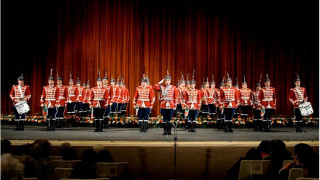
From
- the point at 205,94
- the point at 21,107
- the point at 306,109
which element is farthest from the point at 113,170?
the point at 205,94

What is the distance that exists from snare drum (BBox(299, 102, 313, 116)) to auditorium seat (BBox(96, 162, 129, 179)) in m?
7.47

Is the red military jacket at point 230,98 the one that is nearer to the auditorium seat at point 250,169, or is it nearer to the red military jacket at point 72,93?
the auditorium seat at point 250,169

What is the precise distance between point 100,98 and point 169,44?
6555 mm

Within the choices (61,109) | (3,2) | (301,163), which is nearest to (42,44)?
(3,2)

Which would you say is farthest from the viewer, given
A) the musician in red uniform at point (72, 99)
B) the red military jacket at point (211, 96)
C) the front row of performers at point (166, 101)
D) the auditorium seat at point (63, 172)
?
the musician in red uniform at point (72, 99)

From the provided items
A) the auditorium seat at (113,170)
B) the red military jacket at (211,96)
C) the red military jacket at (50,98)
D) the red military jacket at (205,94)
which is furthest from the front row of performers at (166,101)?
the auditorium seat at (113,170)

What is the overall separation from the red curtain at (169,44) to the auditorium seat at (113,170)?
1140 centimetres

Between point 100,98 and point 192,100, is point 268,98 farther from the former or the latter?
point 100,98

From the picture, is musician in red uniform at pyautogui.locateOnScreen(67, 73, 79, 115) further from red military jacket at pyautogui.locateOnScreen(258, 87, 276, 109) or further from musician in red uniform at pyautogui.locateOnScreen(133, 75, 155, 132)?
red military jacket at pyautogui.locateOnScreen(258, 87, 276, 109)

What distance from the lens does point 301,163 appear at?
3.47 metres

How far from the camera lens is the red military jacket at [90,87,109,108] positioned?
9980mm

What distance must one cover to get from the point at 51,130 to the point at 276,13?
1165cm

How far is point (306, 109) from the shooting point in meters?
9.45

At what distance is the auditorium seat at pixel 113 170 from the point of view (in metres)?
3.80
